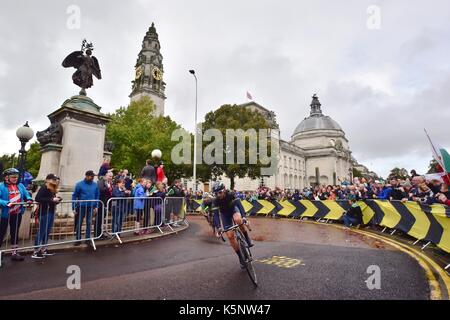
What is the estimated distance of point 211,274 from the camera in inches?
201

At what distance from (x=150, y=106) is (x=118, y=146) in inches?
314

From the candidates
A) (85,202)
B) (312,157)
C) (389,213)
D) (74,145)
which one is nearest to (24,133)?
(74,145)

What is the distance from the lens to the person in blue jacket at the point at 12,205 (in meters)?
5.96

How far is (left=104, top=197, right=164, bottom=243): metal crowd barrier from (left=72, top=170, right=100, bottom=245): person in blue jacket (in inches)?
22.3

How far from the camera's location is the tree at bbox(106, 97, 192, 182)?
30.7m

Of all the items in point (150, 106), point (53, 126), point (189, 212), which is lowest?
→ point (189, 212)

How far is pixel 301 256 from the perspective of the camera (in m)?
6.58

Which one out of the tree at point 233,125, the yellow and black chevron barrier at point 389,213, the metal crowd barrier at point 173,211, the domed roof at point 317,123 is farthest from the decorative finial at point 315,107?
the metal crowd barrier at point 173,211

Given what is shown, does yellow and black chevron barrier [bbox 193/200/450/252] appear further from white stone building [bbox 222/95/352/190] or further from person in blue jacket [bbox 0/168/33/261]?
white stone building [bbox 222/95/352/190]

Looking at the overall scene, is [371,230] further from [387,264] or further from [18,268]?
[18,268]

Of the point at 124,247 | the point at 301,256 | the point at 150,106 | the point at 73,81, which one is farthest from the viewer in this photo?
the point at 150,106

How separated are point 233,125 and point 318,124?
3099 inches

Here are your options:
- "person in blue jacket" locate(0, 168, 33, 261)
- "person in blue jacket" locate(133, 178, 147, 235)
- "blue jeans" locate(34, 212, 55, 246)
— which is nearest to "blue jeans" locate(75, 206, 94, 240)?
"blue jeans" locate(34, 212, 55, 246)
